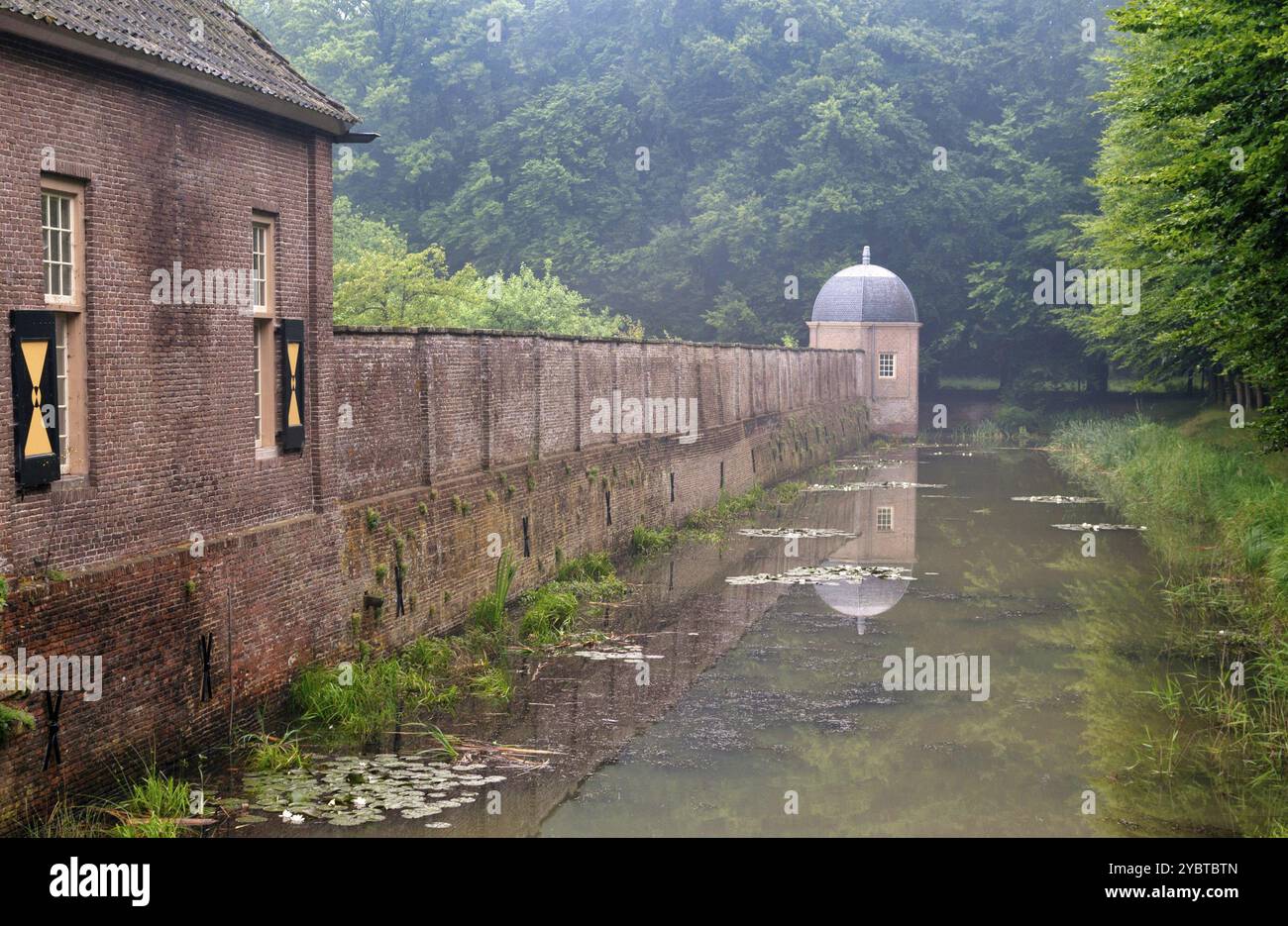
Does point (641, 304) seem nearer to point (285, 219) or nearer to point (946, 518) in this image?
point (946, 518)

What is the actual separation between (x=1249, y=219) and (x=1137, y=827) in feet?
29.8

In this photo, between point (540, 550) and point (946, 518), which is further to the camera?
point (946, 518)

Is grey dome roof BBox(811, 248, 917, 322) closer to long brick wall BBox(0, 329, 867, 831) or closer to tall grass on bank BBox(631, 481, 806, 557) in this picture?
tall grass on bank BBox(631, 481, 806, 557)

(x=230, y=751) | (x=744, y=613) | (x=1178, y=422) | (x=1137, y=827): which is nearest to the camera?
(x=1137, y=827)

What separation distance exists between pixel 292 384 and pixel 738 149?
57049mm

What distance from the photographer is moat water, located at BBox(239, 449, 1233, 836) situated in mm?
10773

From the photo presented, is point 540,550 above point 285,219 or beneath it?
beneath

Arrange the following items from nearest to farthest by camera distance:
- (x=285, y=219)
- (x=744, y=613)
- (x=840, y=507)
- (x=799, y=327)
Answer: (x=285, y=219) < (x=744, y=613) < (x=840, y=507) < (x=799, y=327)

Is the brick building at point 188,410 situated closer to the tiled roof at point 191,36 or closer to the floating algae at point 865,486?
the tiled roof at point 191,36

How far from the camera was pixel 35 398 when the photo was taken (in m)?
10.1

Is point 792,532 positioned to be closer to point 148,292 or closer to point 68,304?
point 148,292

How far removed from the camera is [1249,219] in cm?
1695

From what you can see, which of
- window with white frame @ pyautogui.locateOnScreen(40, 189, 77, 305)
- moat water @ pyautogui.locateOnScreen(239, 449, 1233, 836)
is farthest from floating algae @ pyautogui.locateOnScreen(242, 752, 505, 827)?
window with white frame @ pyautogui.locateOnScreen(40, 189, 77, 305)
